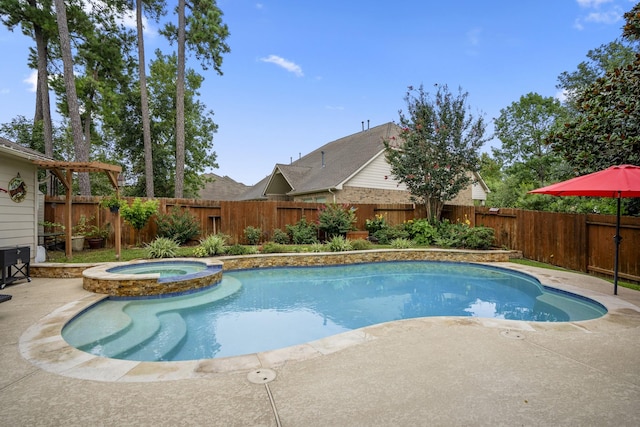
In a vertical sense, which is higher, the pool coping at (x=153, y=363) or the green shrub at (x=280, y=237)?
the green shrub at (x=280, y=237)

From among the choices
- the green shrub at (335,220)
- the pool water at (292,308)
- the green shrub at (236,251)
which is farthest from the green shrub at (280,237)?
the pool water at (292,308)

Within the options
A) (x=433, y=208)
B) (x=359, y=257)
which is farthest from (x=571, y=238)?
(x=359, y=257)

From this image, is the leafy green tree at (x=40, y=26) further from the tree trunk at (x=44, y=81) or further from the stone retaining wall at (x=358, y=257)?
the stone retaining wall at (x=358, y=257)

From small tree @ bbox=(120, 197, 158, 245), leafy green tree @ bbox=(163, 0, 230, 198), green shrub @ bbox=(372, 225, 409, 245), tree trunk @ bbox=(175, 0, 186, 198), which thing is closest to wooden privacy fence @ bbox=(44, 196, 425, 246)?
small tree @ bbox=(120, 197, 158, 245)

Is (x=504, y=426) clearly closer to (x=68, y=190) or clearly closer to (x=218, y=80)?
(x=68, y=190)

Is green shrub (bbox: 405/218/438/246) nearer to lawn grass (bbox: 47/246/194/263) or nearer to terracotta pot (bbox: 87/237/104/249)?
lawn grass (bbox: 47/246/194/263)

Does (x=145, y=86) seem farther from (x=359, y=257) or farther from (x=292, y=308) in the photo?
(x=292, y=308)

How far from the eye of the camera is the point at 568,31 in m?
12.1

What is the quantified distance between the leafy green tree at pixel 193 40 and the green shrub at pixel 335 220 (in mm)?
7165

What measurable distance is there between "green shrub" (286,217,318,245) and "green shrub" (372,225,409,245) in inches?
103

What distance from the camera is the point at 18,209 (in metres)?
7.67

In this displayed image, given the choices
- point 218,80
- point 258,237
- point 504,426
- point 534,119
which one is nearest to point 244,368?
point 504,426

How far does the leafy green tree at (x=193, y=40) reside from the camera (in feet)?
52.1

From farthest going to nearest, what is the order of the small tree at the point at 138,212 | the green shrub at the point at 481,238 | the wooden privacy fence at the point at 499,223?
1. the green shrub at the point at 481,238
2. the small tree at the point at 138,212
3. the wooden privacy fence at the point at 499,223
